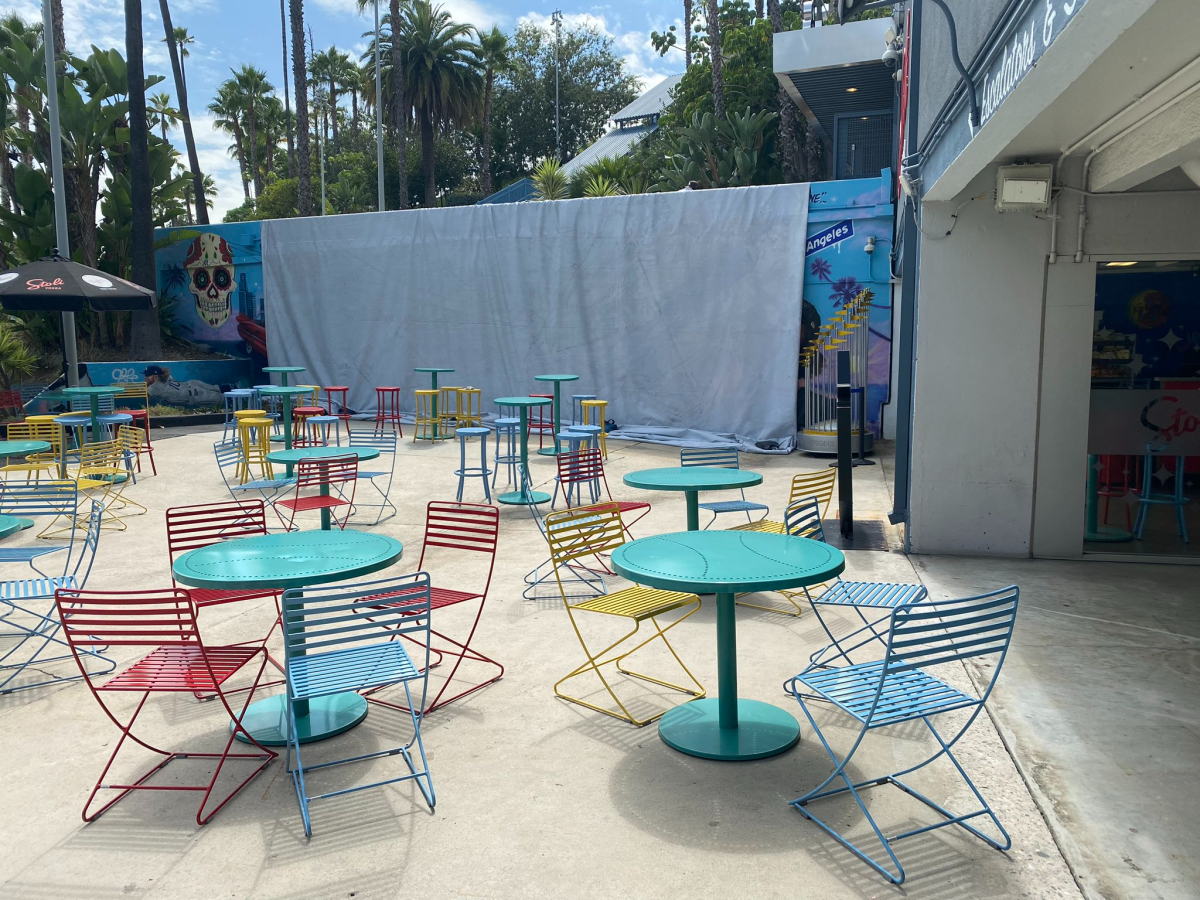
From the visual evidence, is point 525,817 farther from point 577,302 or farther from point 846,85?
point 846,85

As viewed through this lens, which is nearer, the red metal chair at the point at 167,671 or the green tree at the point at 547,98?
the red metal chair at the point at 167,671

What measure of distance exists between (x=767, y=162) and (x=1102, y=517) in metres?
16.2

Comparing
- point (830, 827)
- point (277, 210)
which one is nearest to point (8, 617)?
point (830, 827)

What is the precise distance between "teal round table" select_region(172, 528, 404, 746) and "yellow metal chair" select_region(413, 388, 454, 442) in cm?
902

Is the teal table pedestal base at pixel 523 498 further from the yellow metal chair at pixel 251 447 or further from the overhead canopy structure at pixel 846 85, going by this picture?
the overhead canopy structure at pixel 846 85

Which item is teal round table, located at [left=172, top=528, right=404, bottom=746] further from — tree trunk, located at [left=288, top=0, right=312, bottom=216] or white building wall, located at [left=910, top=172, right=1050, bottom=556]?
tree trunk, located at [left=288, top=0, right=312, bottom=216]

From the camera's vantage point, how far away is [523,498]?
8633mm

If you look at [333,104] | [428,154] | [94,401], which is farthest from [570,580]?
[333,104]

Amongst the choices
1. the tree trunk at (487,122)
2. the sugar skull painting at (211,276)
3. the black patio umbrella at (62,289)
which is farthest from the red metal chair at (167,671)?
the tree trunk at (487,122)

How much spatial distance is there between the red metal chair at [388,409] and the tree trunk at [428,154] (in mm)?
15525

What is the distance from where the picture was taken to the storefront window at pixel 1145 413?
6.98 metres

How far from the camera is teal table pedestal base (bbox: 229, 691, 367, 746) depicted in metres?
3.73

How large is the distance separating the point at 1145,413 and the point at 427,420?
10153 millimetres

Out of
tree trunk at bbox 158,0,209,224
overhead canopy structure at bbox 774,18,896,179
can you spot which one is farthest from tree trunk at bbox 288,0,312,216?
overhead canopy structure at bbox 774,18,896,179
